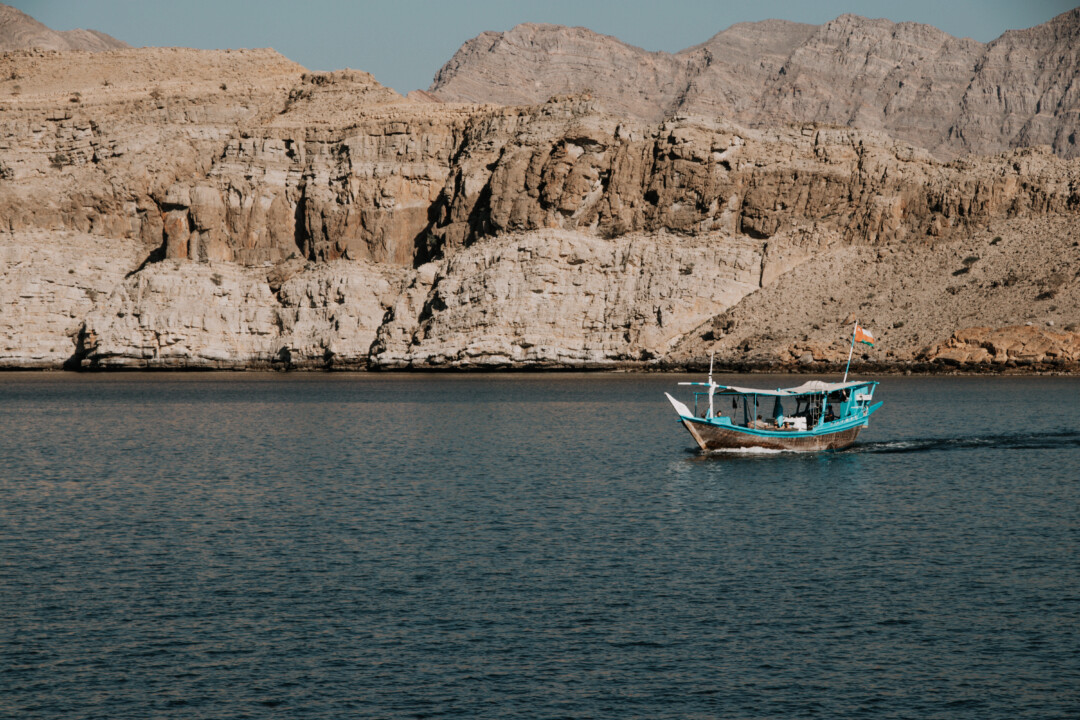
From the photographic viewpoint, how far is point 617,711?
2023 cm

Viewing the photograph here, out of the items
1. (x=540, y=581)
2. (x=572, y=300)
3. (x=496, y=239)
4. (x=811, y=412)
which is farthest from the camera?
(x=496, y=239)

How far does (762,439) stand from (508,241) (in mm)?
→ 74735

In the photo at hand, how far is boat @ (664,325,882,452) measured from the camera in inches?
2105

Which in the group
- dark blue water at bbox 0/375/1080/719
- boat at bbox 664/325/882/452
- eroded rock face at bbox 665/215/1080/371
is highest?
eroded rock face at bbox 665/215/1080/371

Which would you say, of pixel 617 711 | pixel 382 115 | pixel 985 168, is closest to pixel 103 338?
pixel 382 115

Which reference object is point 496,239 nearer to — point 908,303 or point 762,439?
point 908,303

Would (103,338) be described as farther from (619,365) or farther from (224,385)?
(619,365)

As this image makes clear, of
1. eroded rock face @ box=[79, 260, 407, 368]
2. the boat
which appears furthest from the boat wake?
eroded rock face @ box=[79, 260, 407, 368]

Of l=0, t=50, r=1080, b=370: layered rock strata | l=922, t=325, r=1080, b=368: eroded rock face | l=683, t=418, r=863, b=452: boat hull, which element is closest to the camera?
l=683, t=418, r=863, b=452: boat hull

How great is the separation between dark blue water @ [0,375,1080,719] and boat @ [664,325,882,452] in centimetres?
115

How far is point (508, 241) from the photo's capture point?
12644 centimetres

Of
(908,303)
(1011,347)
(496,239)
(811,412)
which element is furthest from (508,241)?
(811,412)

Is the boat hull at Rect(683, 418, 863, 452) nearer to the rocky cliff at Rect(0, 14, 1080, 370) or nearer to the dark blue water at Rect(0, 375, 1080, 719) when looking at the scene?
the dark blue water at Rect(0, 375, 1080, 719)

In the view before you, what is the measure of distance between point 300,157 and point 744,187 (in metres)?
51.9
